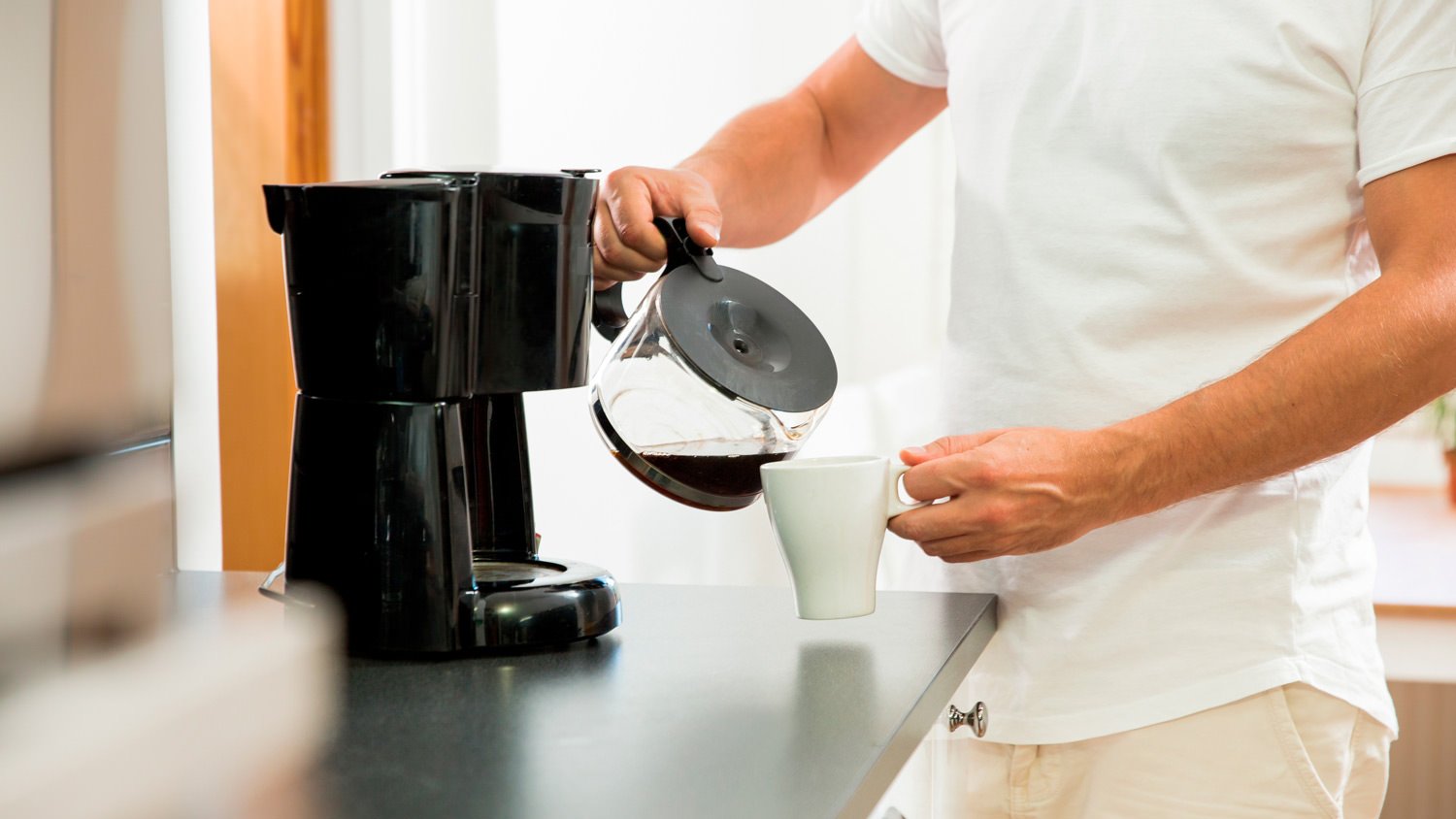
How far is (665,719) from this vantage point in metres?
0.71

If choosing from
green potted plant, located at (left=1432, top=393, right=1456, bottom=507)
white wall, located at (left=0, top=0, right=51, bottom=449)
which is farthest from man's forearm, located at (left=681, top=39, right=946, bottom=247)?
green potted plant, located at (left=1432, top=393, right=1456, bottom=507)

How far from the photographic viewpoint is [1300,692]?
3.25ft

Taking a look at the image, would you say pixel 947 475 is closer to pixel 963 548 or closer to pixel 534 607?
pixel 963 548

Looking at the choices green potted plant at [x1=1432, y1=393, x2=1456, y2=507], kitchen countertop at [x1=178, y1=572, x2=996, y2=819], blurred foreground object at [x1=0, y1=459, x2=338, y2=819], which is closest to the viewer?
blurred foreground object at [x1=0, y1=459, x2=338, y2=819]

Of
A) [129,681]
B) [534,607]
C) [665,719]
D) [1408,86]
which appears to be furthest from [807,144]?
[129,681]

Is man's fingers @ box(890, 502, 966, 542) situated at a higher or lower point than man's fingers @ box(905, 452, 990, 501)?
lower

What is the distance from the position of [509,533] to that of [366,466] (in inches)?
6.2

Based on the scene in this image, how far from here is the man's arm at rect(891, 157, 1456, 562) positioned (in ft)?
2.96

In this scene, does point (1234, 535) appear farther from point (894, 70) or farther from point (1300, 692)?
point (894, 70)

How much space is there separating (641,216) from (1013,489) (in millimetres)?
304

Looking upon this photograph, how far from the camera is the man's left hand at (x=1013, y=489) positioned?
0.86 metres

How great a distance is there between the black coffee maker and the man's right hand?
3.1 inches

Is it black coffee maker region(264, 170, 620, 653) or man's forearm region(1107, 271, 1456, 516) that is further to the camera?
man's forearm region(1107, 271, 1456, 516)

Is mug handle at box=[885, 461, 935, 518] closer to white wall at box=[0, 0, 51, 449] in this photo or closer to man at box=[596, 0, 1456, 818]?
man at box=[596, 0, 1456, 818]
